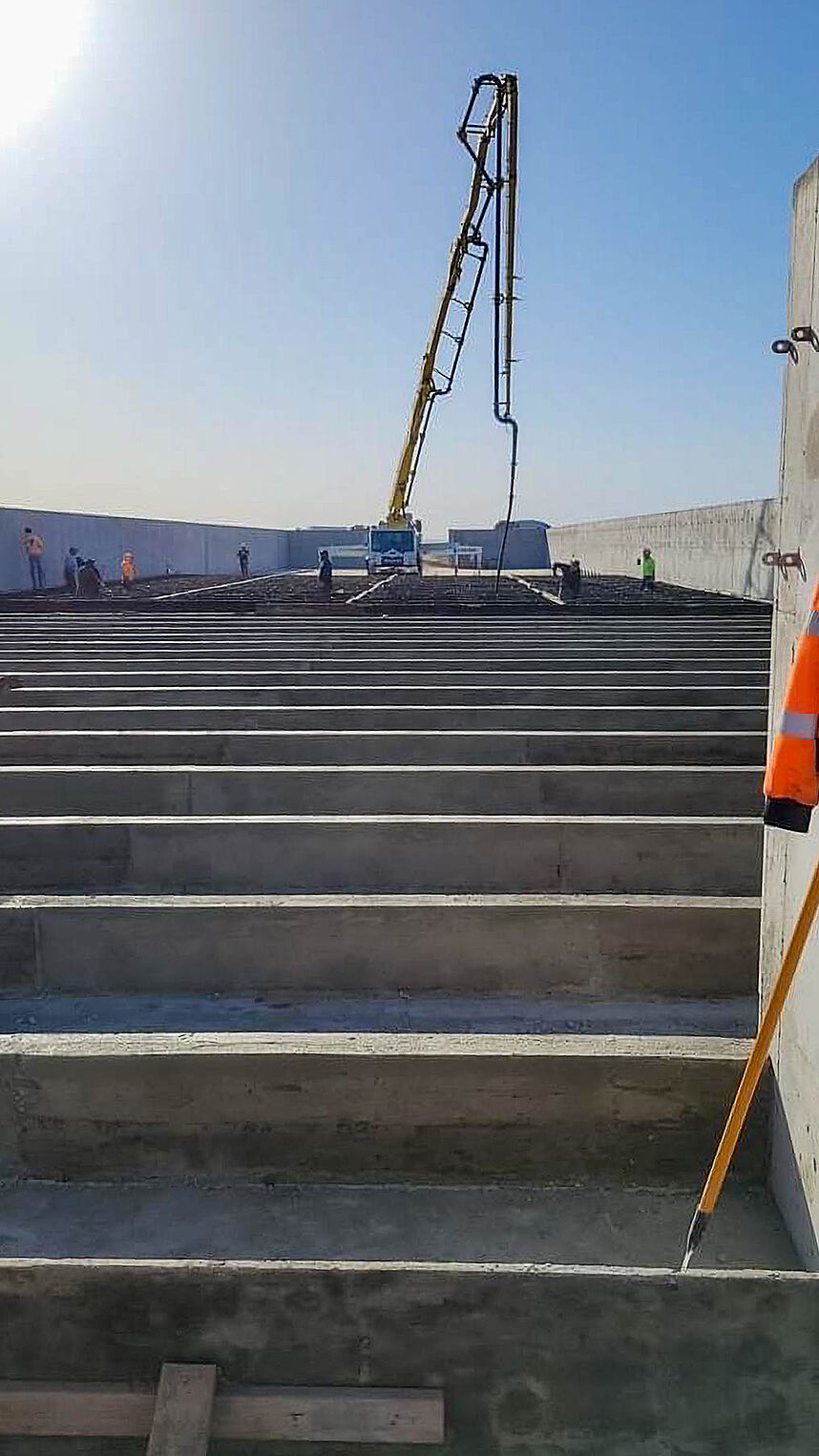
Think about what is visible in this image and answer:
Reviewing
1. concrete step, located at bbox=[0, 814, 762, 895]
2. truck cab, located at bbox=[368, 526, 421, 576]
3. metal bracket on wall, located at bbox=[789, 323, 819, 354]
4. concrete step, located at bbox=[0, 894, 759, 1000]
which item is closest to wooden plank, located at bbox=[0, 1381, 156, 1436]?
concrete step, located at bbox=[0, 894, 759, 1000]

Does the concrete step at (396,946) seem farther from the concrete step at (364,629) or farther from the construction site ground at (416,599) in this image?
the construction site ground at (416,599)

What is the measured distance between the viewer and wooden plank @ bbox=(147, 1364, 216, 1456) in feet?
8.64

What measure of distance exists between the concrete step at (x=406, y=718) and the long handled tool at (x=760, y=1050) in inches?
181

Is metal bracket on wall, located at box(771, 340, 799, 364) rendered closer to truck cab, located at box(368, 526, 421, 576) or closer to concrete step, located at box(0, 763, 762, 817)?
concrete step, located at box(0, 763, 762, 817)

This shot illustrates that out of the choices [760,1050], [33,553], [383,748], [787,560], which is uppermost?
[33,553]

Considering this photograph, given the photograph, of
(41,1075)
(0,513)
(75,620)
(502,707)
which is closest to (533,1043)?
(41,1075)

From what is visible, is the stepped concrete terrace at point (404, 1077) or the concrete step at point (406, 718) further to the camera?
the concrete step at point (406, 718)

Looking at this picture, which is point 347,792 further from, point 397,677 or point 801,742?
point 801,742

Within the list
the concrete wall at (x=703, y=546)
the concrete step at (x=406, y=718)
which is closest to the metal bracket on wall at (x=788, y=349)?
the concrete step at (x=406, y=718)

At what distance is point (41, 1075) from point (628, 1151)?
2.32 meters

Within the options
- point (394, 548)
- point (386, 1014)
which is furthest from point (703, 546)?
point (386, 1014)

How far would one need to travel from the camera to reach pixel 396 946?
178 inches

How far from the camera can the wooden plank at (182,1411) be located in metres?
2.63

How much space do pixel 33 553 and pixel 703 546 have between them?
54.5 ft
